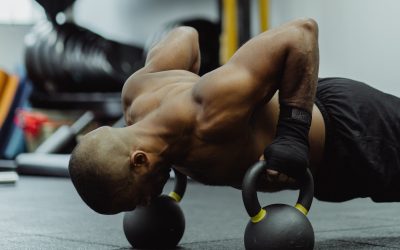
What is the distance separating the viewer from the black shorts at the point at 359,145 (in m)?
1.85

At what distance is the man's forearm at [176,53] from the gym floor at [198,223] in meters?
0.49

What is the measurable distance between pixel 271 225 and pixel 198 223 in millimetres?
1030

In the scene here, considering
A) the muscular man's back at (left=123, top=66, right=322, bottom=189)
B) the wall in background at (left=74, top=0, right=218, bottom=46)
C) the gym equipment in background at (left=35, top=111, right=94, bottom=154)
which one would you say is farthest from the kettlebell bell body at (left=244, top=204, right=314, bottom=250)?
the wall in background at (left=74, top=0, right=218, bottom=46)

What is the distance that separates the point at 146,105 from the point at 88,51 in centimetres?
590

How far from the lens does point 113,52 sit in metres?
7.70

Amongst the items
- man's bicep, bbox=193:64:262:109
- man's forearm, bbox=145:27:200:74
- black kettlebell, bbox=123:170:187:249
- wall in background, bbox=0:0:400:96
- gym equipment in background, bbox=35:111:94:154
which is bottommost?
gym equipment in background, bbox=35:111:94:154

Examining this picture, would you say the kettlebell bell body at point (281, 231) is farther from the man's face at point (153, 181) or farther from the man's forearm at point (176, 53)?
the man's forearm at point (176, 53)

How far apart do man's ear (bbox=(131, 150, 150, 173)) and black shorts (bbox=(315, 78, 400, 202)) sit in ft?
Result: 1.62

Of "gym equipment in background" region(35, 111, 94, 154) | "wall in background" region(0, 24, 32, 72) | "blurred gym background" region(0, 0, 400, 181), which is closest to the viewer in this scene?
"blurred gym background" region(0, 0, 400, 181)

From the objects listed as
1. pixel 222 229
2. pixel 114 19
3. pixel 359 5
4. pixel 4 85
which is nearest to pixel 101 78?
pixel 4 85

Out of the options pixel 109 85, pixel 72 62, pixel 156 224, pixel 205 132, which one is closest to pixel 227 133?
pixel 205 132

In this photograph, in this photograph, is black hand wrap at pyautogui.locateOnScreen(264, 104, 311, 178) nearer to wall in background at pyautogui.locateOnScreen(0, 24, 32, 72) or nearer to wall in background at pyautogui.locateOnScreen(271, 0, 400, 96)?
wall in background at pyautogui.locateOnScreen(271, 0, 400, 96)

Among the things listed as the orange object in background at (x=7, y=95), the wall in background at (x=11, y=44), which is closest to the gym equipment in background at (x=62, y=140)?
the orange object in background at (x=7, y=95)

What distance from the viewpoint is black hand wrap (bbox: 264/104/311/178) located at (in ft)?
5.22
